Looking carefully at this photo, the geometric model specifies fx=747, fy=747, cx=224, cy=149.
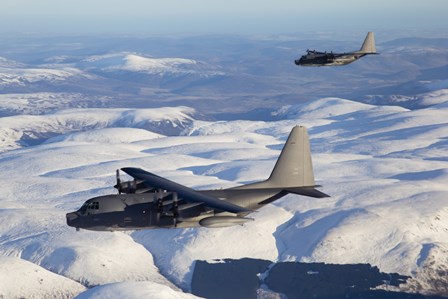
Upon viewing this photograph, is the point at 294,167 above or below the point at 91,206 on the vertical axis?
above

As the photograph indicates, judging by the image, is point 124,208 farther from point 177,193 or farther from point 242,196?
point 242,196

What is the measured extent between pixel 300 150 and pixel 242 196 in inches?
452

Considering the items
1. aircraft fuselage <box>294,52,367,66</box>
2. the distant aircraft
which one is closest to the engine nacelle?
the distant aircraft

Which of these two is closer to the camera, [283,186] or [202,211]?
[202,211]

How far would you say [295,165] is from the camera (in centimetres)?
10594

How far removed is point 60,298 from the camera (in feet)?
627

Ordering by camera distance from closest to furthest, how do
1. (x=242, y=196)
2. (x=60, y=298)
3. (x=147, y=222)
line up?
(x=147, y=222)
(x=242, y=196)
(x=60, y=298)

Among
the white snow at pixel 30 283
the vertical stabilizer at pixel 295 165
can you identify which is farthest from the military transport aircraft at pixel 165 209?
the white snow at pixel 30 283

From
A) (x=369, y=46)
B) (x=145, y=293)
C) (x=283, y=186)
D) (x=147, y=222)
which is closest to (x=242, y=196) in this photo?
(x=283, y=186)

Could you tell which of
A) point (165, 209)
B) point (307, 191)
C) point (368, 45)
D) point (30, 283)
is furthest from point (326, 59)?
point (30, 283)

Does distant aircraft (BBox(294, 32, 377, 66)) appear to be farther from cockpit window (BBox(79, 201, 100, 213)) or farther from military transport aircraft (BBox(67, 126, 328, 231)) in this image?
cockpit window (BBox(79, 201, 100, 213))

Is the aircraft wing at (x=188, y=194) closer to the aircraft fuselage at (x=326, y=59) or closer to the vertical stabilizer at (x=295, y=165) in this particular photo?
the vertical stabilizer at (x=295, y=165)

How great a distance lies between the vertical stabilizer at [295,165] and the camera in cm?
10594

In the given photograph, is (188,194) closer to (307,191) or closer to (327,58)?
(307,191)
